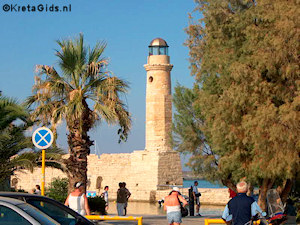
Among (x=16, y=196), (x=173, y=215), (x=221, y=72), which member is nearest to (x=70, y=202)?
(x=173, y=215)

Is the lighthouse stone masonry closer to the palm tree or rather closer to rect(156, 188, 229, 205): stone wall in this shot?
rect(156, 188, 229, 205): stone wall

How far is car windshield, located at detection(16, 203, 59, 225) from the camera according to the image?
5753mm

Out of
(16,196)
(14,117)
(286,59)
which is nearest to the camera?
(16,196)

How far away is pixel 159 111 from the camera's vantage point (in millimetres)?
41812

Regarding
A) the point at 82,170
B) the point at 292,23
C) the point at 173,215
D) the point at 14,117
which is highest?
the point at 292,23

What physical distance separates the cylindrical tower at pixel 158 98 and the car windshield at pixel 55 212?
113ft

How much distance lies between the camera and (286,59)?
57.6 feet

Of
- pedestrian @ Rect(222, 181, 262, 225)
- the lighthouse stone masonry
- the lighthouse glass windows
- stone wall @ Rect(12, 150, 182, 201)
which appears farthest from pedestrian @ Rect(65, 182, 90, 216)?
the lighthouse glass windows

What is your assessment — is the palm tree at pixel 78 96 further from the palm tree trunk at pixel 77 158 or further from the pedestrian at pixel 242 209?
the pedestrian at pixel 242 209

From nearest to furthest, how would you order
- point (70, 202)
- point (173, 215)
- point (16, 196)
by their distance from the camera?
point (16, 196)
point (70, 202)
point (173, 215)

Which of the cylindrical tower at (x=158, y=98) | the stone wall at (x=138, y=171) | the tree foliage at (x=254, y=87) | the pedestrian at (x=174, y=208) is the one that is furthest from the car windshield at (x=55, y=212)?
the stone wall at (x=138, y=171)

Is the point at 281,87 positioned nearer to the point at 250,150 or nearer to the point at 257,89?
the point at 257,89

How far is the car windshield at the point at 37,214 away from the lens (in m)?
5.75

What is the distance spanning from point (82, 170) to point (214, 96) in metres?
6.64
